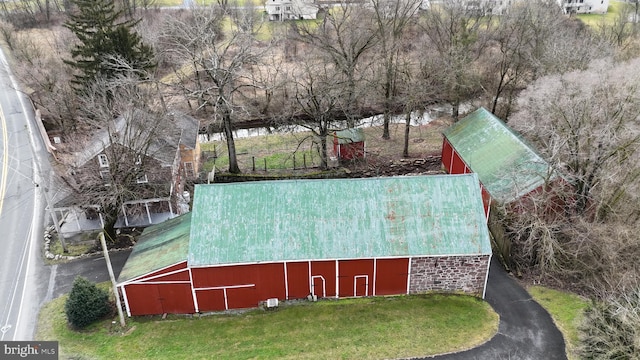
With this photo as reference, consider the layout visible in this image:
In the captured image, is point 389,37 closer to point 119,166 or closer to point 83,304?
point 119,166

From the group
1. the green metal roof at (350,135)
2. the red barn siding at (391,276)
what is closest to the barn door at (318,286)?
the red barn siding at (391,276)

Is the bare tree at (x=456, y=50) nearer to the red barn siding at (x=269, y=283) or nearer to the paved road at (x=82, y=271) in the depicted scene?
the red barn siding at (x=269, y=283)

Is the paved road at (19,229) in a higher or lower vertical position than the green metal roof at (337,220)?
lower

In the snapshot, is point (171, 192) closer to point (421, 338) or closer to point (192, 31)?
point (192, 31)

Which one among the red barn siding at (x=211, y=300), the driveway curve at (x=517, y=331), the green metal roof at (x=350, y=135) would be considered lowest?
the driveway curve at (x=517, y=331)

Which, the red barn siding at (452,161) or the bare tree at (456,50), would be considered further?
the bare tree at (456,50)

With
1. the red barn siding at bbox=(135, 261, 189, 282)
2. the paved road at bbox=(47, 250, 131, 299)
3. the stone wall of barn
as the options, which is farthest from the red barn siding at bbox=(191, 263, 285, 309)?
the paved road at bbox=(47, 250, 131, 299)

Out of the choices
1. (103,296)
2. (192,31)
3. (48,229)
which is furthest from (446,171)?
(48,229)

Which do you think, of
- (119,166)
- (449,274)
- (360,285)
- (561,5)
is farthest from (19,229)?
(561,5)
